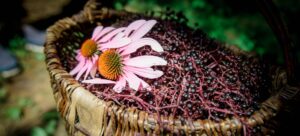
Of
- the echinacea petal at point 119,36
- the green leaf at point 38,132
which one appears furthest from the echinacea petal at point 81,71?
the green leaf at point 38,132

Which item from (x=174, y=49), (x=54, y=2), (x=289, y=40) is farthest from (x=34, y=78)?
(x=289, y=40)

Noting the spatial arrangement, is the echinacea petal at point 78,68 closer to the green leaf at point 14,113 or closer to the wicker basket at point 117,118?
the wicker basket at point 117,118

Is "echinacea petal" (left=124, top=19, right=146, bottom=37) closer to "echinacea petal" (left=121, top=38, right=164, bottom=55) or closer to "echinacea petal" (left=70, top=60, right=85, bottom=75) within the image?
"echinacea petal" (left=121, top=38, right=164, bottom=55)

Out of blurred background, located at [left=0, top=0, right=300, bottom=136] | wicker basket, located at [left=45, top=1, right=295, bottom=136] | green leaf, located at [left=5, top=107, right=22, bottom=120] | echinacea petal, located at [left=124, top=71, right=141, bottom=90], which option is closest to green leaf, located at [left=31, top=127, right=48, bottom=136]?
blurred background, located at [left=0, top=0, right=300, bottom=136]

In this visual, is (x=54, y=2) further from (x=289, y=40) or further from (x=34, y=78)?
(x=289, y=40)

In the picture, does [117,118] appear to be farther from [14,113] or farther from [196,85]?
[14,113]

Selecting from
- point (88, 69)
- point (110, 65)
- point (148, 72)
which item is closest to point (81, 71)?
point (88, 69)
